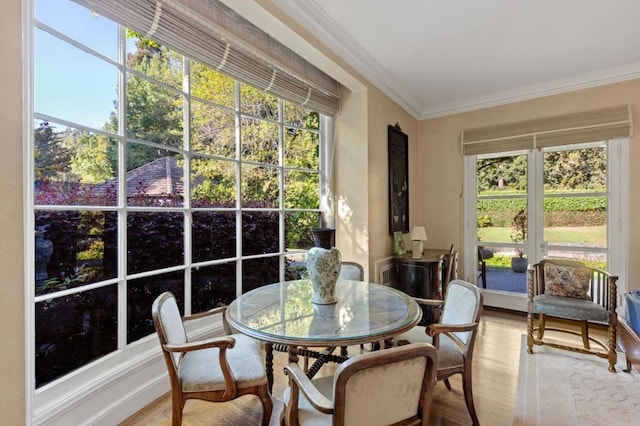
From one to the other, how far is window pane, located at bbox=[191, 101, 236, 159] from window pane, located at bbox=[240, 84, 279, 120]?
0.19 meters

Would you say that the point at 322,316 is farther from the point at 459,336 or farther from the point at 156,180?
the point at 156,180

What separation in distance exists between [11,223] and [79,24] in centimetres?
119

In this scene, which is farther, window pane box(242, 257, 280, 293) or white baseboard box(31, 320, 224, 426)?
window pane box(242, 257, 280, 293)

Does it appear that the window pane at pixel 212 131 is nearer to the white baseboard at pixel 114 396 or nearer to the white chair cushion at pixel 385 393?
the white baseboard at pixel 114 396

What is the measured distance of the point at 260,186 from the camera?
2721 millimetres

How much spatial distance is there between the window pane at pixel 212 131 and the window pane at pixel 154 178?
22 centimetres

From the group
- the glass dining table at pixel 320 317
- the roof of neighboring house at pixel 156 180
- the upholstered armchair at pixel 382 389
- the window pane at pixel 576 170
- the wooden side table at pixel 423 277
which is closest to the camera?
the upholstered armchair at pixel 382 389

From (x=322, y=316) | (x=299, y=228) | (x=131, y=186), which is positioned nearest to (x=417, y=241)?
(x=299, y=228)

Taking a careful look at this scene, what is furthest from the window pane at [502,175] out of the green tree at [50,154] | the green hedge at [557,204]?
the green tree at [50,154]

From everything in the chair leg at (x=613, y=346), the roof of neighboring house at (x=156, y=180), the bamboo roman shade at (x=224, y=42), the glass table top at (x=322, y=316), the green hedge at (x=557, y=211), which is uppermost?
the bamboo roman shade at (x=224, y=42)

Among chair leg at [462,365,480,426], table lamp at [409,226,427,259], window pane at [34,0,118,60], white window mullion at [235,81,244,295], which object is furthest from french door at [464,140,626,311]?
window pane at [34,0,118,60]

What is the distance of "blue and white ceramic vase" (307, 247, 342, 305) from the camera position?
5.81 ft

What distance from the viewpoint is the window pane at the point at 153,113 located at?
1.88 m

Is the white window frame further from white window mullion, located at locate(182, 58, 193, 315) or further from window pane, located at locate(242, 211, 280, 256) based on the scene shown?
window pane, located at locate(242, 211, 280, 256)
